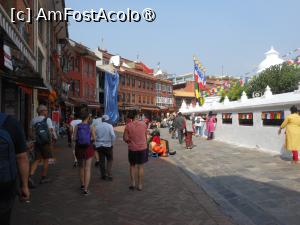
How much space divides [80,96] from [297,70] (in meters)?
24.8

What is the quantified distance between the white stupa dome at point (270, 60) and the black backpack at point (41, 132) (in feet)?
96.8

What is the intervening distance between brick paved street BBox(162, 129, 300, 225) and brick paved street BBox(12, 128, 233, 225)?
15.7 inches

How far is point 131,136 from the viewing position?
7238mm

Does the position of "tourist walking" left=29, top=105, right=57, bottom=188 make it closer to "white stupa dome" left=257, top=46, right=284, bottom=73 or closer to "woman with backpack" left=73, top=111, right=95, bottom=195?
"woman with backpack" left=73, top=111, right=95, bottom=195

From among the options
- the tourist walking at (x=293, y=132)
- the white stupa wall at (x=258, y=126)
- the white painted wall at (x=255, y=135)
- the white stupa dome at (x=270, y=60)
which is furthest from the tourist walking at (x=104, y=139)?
the white stupa dome at (x=270, y=60)

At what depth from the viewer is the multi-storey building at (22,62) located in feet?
28.4

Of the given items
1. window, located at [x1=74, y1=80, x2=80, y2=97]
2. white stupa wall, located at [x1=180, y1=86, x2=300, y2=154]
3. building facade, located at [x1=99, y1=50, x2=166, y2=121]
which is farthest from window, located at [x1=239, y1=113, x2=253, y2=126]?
building facade, located at [x1=99, y1=50, x2=166, y2=121]

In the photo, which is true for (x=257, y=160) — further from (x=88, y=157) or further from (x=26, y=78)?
(x=26, y=78)

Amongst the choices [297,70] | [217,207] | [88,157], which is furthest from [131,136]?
[297,70]

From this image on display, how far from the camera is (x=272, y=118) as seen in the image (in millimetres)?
13062

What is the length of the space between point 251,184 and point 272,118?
19.7 feet

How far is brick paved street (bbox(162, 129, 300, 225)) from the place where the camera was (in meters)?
5.47

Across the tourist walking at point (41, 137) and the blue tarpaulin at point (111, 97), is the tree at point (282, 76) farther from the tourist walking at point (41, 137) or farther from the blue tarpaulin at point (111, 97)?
the tourist walking at point (41, 137)

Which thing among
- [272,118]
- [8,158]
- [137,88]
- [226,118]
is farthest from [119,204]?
[137,88]
